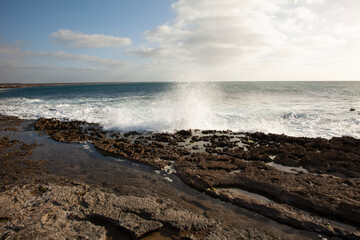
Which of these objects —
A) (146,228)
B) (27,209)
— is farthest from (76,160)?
(146,228)

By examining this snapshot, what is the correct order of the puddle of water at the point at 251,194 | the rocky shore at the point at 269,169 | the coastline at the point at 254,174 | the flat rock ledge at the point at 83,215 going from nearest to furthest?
the flat rock ledge at the point at 83,215
the coastline at the point at 254,174
the rocky shore at the point at 269,169
the puddle of water at the point at 251,194

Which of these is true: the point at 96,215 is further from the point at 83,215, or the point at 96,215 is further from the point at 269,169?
the point at 269,169

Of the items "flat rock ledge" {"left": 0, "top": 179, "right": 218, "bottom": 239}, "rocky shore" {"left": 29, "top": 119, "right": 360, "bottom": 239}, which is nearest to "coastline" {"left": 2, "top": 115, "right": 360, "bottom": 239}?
"rocky shore" {"left": 29, "top": 119, "right": 360, "bottom": 239}

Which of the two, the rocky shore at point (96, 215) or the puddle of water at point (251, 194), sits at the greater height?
the rocky shore at point (96, 215)

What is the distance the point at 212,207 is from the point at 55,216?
3.98m

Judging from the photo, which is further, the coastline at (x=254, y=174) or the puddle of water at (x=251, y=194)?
the puddle of water at (x=251, y=194)

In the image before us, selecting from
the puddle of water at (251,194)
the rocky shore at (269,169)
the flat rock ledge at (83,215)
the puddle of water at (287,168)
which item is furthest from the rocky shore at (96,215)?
the puddle of water at (287,168)

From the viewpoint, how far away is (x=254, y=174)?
7059mm

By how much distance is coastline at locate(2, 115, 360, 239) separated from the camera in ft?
16.3

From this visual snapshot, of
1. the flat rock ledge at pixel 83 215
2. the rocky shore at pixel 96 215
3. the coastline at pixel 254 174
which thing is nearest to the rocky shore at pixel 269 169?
the coastline at pixel 254 174

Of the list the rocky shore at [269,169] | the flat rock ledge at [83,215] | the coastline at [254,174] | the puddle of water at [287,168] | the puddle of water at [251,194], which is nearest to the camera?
the flat rock ledge at [83,215]

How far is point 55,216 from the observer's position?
4.67 meters

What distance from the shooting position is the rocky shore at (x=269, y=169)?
5121mm

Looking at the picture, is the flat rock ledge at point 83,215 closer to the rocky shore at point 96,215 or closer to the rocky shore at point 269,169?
the rocky shore at point 96,215
